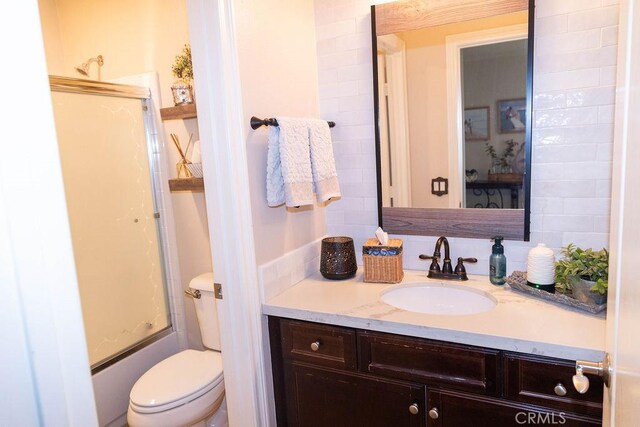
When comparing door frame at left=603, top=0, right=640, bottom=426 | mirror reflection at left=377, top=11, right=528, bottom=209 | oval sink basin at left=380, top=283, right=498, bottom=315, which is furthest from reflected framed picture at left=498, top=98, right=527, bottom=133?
door frame at left=603, top=0, right=640, bottom=426

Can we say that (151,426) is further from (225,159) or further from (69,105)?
(69,105)

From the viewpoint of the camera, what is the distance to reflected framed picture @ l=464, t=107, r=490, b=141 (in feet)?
5.44

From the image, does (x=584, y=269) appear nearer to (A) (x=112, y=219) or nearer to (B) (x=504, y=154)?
(B) (x=504, y=154)

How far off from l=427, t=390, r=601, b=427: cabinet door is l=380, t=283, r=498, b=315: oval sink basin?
402 mm

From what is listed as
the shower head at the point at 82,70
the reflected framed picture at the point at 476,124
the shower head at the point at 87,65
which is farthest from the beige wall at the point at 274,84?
the shower head at the point at 82,70

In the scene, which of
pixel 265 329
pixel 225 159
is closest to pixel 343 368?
pixel 265 329

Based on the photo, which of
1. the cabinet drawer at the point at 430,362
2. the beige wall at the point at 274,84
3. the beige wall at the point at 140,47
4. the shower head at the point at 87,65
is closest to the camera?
the cabinet drawer at the point at 430,362

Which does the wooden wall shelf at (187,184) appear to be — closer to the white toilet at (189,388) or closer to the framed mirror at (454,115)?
the white toilet at (189,388)

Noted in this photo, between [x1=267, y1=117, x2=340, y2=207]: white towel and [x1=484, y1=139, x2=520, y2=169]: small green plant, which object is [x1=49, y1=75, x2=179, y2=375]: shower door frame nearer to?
[x1=267, y1=117, x2=340, y2=207]: white towel

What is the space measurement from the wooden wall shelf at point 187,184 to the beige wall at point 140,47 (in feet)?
0.58

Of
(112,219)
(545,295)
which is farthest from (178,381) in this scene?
(545,295)

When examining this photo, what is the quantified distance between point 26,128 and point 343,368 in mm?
1318

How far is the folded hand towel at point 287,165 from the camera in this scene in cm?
155

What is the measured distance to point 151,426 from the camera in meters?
1.76
